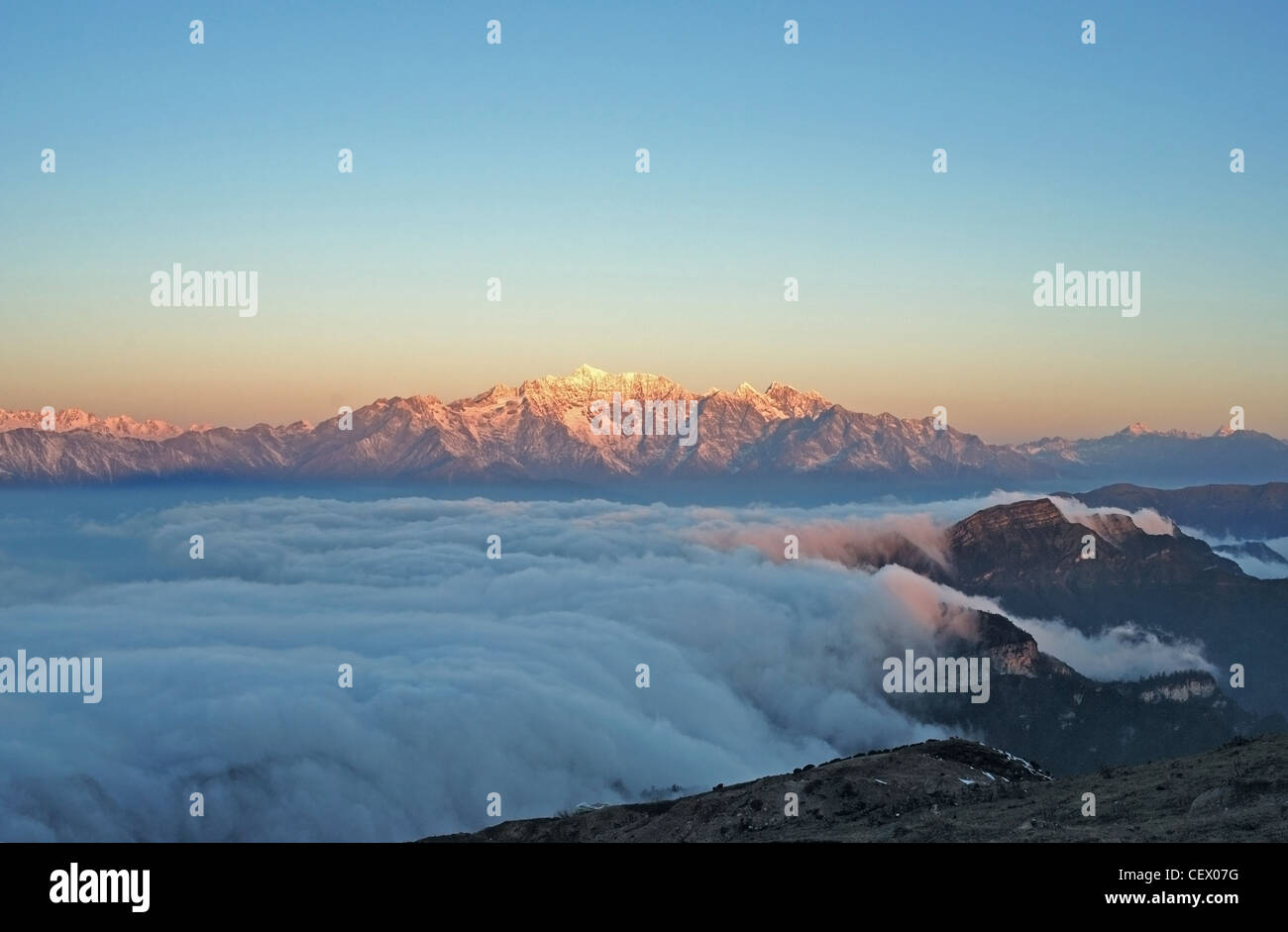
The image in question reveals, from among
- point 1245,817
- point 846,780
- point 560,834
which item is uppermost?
point 1245,817

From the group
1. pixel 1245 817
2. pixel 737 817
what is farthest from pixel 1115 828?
pixel 737 817

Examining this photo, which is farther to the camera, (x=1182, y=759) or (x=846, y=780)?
(x=846, y=780)
